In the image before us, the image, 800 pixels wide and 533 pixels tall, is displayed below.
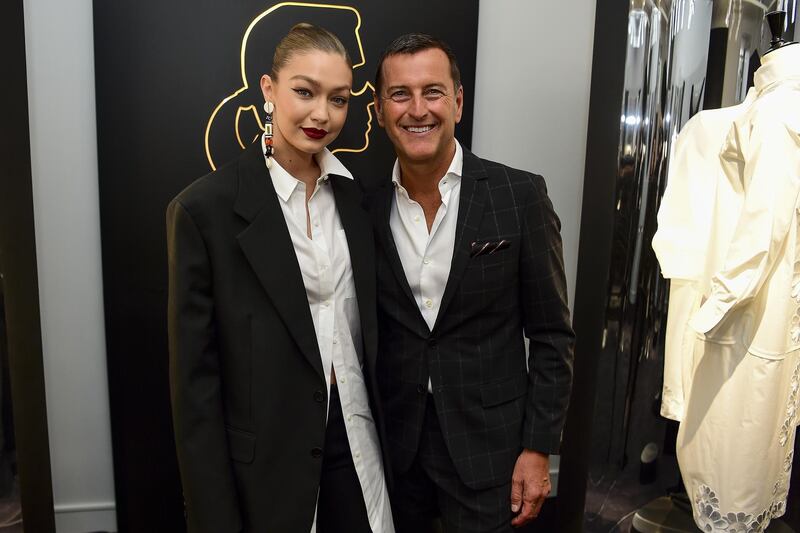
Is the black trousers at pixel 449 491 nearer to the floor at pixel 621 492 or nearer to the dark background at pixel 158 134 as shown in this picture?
the floor at pixel 621 492

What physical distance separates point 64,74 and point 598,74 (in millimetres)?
1928

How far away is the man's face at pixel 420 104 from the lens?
154cm

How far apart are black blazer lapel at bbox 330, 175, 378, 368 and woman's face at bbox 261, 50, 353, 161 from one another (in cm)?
16

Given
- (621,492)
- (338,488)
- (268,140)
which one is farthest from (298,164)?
(621,492)

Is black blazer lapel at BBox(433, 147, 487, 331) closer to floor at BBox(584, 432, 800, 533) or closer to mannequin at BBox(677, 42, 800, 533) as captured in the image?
mannequin at BBox(677, 42, 800, 533)

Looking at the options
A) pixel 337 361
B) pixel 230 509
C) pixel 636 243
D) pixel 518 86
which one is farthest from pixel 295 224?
pixel 518 86

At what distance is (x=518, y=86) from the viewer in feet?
8.04

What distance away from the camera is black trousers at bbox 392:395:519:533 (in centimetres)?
157

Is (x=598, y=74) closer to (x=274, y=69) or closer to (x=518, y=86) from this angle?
(x=518, y=86)

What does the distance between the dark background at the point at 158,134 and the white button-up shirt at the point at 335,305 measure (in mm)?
783

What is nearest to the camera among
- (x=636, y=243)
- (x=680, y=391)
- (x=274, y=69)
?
(x=274, y=69)

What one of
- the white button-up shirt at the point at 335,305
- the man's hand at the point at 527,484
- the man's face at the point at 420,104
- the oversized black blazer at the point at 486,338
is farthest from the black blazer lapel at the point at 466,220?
the man's hand at the point at 527,484

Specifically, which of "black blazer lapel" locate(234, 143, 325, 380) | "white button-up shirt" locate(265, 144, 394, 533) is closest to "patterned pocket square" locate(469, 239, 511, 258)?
"white button-up shirt" locate(265, 144, 394, 533)

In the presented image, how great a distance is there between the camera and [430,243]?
5.13 ft
